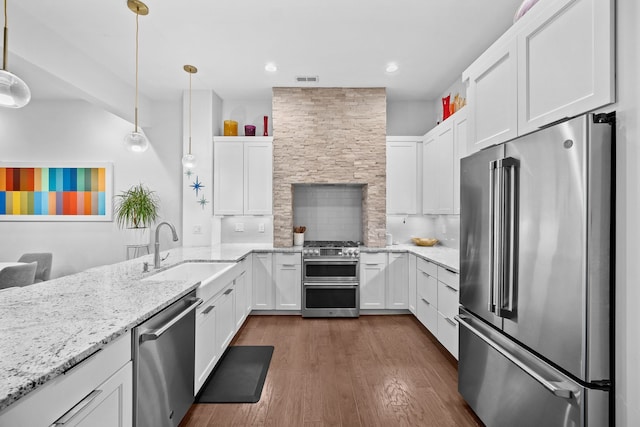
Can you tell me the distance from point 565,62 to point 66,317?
2.46 metres

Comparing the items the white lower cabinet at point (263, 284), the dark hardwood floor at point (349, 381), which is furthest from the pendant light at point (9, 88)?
the white lower cabinet at point (263, 284)

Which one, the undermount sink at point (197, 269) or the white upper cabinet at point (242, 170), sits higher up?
the white upper cabinet at point (242, 170)

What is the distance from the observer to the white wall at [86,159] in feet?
15.6

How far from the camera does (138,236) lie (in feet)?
15.1

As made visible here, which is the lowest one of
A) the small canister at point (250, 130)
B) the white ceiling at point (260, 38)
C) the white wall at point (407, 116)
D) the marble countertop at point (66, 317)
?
the marble countertop at point (66, 317)

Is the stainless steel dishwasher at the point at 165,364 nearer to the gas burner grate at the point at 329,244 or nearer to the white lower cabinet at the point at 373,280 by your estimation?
the gas burner grate at the point at 329,244

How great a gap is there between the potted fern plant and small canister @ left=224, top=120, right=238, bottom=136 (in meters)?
1.40

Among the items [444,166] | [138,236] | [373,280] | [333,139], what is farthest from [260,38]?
[138,236]

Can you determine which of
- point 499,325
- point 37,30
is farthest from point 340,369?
point 37,30

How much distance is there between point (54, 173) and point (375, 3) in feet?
16.1

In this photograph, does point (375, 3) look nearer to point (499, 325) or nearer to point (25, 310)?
point (499, 325)

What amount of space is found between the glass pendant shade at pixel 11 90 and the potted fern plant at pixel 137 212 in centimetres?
303

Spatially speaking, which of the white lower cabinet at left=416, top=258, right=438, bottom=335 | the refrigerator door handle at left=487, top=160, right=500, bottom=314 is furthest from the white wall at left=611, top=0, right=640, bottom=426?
the white lower cabinet at left=416, top=258, right=438, bottom=335

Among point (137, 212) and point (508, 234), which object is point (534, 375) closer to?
point (508, 234)
